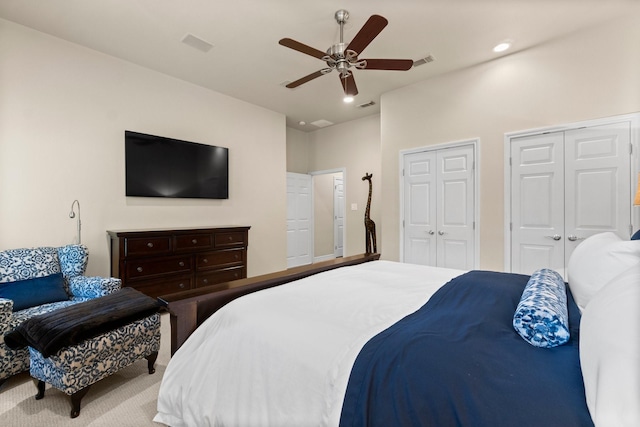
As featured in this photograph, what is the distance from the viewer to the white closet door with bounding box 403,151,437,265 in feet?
13.4

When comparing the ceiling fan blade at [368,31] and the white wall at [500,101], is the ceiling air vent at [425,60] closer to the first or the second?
the white wall at [500,101]

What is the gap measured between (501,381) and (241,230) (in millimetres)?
3765

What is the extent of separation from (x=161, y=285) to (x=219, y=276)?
73cm

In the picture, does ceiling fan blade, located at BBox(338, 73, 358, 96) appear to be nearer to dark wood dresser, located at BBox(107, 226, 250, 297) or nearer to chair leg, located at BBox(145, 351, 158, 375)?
dark wood dresser, located at BBox(107, 226, 250, 297)

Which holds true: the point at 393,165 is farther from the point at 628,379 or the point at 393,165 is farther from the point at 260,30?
the point at 628,379

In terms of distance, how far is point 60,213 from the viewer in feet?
10.1

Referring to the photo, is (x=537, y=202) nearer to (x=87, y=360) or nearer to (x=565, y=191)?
(x=565, y=191)

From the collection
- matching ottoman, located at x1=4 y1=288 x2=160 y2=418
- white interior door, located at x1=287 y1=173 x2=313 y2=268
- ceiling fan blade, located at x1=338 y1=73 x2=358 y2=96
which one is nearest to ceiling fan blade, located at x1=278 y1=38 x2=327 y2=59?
ceiling fan blade, located at x1=338 y1=73 x2=358 y2=96

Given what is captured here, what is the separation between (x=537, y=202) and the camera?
3.29 metres

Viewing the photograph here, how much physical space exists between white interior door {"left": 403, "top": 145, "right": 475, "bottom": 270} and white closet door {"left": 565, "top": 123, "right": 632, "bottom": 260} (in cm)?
96

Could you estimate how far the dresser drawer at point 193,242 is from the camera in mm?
3553

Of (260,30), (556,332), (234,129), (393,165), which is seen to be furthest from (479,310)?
(234,129)

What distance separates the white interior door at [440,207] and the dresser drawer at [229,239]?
2.37m

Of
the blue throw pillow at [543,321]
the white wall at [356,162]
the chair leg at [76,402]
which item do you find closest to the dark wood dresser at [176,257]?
the chair leg at [76,402]
